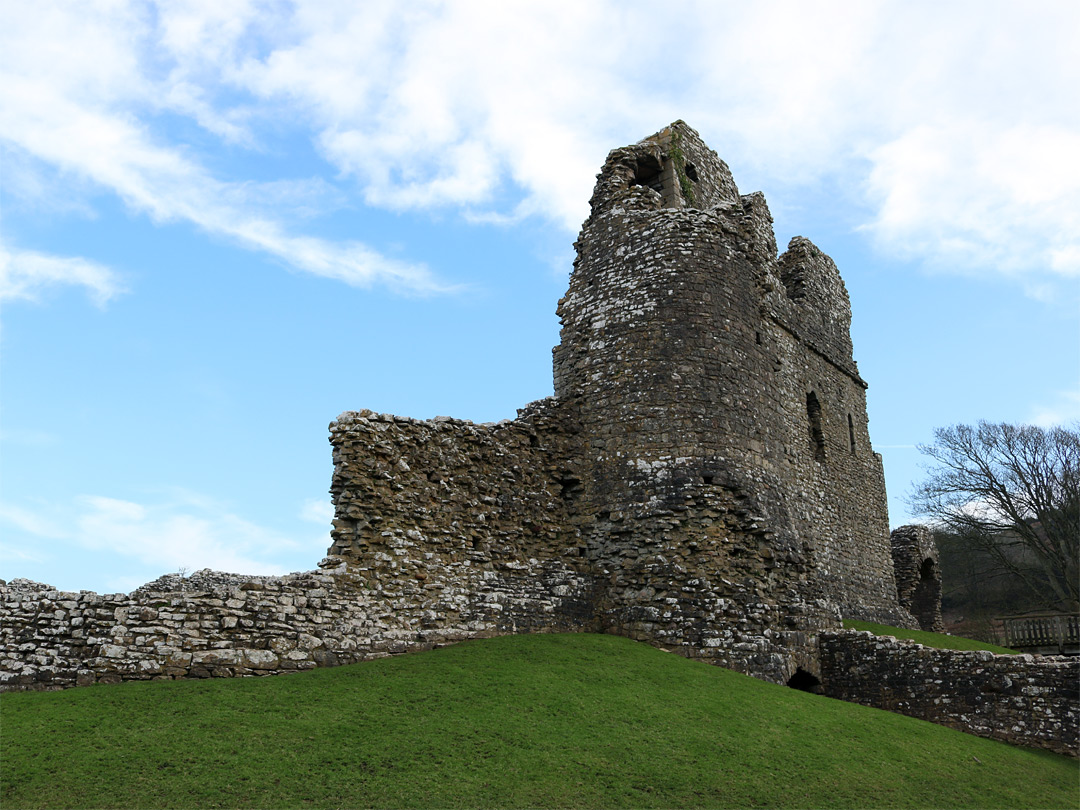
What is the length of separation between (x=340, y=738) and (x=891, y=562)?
67.0 ft

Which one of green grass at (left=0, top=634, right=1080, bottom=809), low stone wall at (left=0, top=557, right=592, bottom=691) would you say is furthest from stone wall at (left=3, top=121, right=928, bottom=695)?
green grass at (left=0, top=634, right=1080, bottom=809)

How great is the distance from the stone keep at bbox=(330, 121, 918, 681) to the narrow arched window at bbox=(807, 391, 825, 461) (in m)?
5.58

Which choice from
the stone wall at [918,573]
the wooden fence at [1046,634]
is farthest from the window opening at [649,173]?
the wooden fence at [1046,634]

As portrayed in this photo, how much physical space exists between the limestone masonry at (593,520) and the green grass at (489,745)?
73 cm

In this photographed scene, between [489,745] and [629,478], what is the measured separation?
6.90 metres

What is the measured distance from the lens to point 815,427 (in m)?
22.0

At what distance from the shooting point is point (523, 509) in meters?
14.0

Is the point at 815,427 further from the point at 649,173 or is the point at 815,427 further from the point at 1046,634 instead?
the point at 1046,634

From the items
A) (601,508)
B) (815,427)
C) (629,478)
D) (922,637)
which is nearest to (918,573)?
(922,637)

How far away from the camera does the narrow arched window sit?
21812 mm

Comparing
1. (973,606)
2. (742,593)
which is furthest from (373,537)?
(973,606)

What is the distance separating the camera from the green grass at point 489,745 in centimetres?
691

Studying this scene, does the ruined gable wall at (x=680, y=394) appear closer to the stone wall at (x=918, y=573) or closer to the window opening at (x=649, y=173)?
the window opening at (x=649, y=173)

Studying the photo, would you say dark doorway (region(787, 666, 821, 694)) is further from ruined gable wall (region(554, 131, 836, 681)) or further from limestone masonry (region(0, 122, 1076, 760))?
ruined gable wall (region(554, 131, 836, 681))
